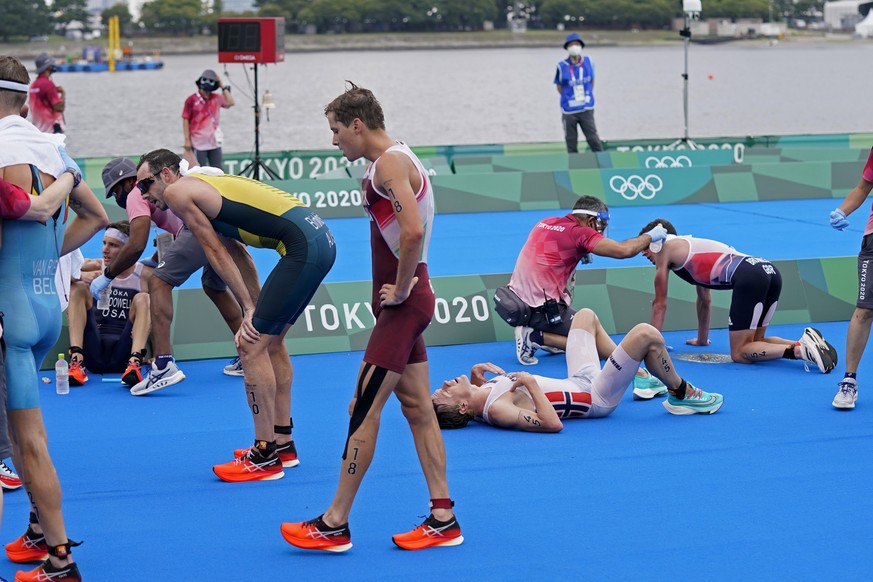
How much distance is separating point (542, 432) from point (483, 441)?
38 centimetres

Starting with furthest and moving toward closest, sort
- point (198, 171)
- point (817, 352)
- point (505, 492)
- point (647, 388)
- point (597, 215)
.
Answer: point (597, 215)
point (817, 352)
point (647, 388)
point (198, 171)
point (505, 492)

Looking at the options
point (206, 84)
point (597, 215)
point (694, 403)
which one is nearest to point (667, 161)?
point (206, 84)

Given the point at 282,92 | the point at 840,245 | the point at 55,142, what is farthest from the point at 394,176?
the point at 282,92

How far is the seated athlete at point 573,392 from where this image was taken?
293 inches

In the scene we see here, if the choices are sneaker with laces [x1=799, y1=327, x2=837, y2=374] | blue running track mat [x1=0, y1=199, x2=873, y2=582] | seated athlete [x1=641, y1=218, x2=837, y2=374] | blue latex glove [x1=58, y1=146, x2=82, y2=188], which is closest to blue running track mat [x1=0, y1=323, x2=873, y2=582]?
blue running track mat [x1=0, y1=199, x2=873, y2=582]

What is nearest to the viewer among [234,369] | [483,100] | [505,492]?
[505,492]

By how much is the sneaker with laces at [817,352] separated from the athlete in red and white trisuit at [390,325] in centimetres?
412

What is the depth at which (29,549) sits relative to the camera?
5547 mm

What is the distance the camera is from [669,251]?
909 centimetres

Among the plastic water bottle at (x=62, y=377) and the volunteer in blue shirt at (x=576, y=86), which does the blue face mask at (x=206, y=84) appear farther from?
the plastic water bottle at (x=62, y=377)

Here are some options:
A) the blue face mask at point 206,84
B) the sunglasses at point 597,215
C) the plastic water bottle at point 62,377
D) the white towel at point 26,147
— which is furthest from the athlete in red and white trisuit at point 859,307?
the blue face mask at point 206,84

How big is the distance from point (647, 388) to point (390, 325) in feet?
10.3

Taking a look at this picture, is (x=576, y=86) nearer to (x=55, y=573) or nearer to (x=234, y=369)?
(x=234, y=369)

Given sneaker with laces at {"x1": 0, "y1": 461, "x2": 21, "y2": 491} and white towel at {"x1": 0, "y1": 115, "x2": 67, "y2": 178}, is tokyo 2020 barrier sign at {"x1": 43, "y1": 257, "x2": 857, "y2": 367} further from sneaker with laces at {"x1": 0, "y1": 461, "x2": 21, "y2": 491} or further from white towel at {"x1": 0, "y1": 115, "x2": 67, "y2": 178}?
white towel at {"x1": 0, "y1": 115, "x2": 67, "y2": 178}
